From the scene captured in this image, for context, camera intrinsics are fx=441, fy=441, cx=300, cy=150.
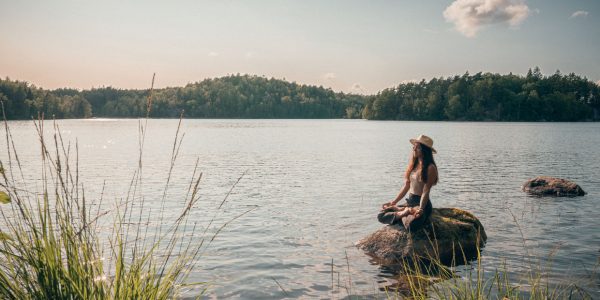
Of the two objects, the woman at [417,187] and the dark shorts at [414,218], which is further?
the dark shorts at [414,218]

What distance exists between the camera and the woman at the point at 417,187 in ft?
33.7

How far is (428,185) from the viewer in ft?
34.1

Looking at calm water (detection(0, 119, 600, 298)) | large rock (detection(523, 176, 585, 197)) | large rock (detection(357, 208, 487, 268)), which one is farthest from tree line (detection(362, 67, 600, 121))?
large rock (detection(357, 208, 487, 268))

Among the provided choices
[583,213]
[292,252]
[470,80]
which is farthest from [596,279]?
[470,80]

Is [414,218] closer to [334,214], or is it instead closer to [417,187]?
[417,187]

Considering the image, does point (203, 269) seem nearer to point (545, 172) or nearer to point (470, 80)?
point (545, 172)

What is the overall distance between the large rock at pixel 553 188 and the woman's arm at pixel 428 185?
43.7ft

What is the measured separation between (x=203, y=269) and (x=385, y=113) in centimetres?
19363

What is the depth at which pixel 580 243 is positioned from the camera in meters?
12.8

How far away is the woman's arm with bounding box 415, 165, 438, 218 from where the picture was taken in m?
10.3

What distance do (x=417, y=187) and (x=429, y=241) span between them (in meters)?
1.55

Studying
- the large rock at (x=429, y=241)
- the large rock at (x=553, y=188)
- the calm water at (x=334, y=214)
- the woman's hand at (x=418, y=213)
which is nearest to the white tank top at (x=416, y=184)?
the woman's hand at (x=418, y=213)

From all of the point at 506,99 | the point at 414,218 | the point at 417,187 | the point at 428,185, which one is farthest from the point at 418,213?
the point at 506,99

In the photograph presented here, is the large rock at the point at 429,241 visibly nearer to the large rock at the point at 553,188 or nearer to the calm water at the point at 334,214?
the calm water at the point at 334,214
